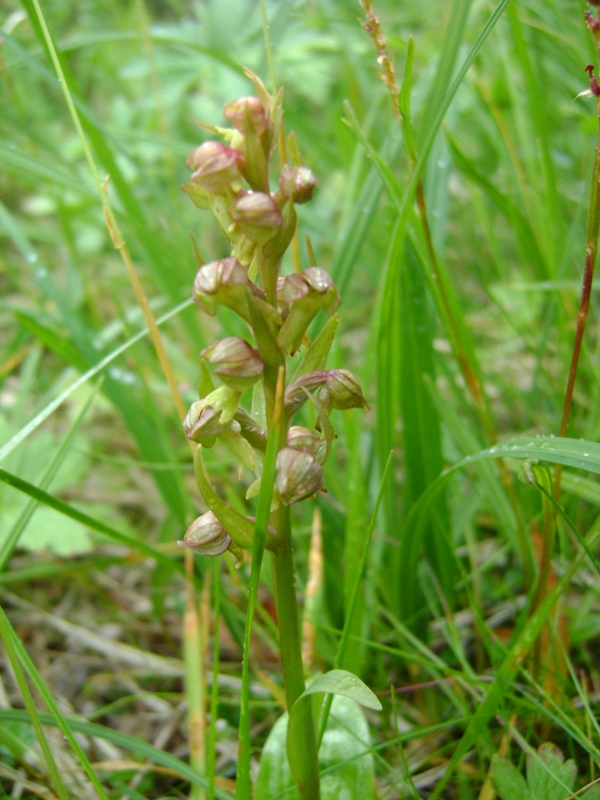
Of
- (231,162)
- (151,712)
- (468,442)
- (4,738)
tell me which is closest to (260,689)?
(151,712)

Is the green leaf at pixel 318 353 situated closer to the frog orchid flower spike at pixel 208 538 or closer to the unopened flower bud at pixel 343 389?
the unopened flower bud at pixel 343 389

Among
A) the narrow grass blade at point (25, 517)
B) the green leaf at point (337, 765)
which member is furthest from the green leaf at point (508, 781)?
the narrow grass blade at point (25, 517)

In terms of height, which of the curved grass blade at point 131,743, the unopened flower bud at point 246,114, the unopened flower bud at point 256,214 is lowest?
the curved grass blade at point 131,743

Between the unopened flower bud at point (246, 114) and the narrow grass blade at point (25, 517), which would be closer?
the unopened flower bud at point (246, 114)

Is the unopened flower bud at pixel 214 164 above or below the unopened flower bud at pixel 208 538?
above

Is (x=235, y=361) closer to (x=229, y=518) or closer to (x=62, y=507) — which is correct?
(x=229, y=518)

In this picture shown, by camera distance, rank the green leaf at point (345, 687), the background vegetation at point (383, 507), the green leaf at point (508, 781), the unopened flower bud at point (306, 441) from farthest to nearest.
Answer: the background vegetation at point (383, 507) → the green leaf at point (508, 781) → the unopened flower bud at point (306, 441) → the green leaf at point (345, 687)

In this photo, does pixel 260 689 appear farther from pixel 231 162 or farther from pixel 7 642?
pixel 231 162
